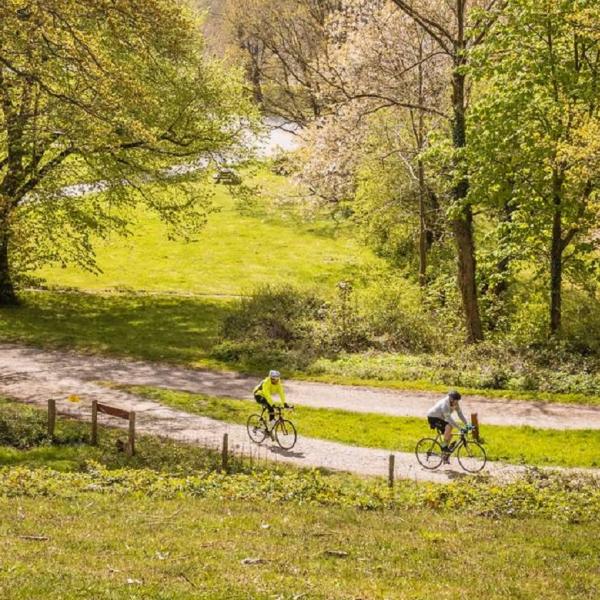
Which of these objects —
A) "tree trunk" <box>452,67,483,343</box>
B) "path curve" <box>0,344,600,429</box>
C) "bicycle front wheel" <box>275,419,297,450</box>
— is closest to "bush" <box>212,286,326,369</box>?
"path curve" <box>0,344,600,429</box>

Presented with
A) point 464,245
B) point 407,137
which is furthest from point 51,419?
point 407,137

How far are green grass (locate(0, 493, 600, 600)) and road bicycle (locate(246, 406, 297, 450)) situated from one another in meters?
5.99

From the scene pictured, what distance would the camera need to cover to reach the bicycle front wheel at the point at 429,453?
70.1 ft

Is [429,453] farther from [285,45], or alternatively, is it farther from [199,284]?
[285,45]

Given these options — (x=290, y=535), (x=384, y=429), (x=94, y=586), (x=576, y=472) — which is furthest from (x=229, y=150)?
(x=94, y=586)

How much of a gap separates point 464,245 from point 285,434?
13.8 m

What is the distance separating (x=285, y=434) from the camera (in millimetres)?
23047

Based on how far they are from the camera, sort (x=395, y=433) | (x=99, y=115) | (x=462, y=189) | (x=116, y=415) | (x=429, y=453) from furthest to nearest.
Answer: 1. (x=462, y=189)
2. (x=99, y=115)
3. (x=395, y=433)
4. (x=116, y=415)
5. (x=429, y=453)

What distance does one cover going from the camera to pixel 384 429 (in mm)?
24750

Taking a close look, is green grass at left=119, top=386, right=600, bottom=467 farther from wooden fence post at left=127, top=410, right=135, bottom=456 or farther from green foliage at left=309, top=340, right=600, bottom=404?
wooden fence post at left=127, top=410, right=135, bottom=456

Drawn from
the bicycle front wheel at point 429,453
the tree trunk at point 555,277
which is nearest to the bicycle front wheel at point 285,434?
the bicycle front wheel at point 429,453

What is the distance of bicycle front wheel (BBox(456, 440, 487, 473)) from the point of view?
21156mm

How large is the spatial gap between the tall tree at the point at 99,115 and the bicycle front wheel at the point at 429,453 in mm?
13253

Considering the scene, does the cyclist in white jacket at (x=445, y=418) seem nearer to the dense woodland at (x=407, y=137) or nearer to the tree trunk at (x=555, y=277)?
the dense woodland at (x=407, y=137)
